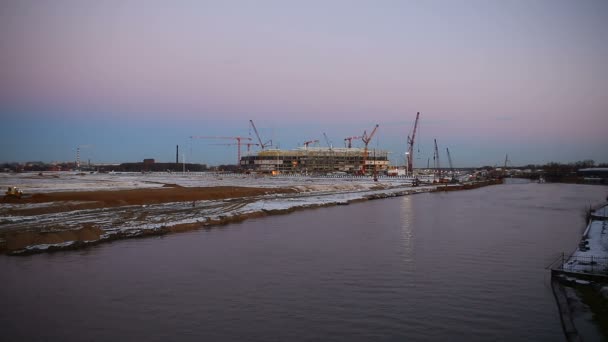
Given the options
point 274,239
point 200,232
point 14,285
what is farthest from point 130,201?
point 14,285

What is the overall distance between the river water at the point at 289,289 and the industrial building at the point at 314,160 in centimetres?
14448

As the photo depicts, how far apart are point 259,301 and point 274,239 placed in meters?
8.86

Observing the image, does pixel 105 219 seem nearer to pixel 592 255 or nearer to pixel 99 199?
pixel 99 199

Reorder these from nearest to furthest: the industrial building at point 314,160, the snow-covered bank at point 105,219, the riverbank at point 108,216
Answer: the snow-covered bank at point 105,219 → the riverbank at point 108,216 → the industrial building at point 314,160

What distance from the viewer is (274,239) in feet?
66.6

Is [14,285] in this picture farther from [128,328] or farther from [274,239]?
[274,239]

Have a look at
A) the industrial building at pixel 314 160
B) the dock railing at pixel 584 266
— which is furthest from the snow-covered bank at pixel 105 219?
the industrial building at pixel 314 160

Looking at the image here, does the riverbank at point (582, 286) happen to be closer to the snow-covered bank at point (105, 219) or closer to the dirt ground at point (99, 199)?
the snow-covered bank at point (105, 219)

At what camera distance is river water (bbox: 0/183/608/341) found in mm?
9648

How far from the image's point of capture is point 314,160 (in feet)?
570

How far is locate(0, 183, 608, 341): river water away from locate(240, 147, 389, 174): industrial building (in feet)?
474

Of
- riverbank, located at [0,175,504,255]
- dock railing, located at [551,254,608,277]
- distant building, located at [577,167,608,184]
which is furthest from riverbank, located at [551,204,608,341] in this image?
distant building, located at [577,167,608,184]

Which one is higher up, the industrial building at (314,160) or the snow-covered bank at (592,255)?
the industrial building at (314,160)

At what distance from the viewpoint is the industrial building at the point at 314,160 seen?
6590 inches
